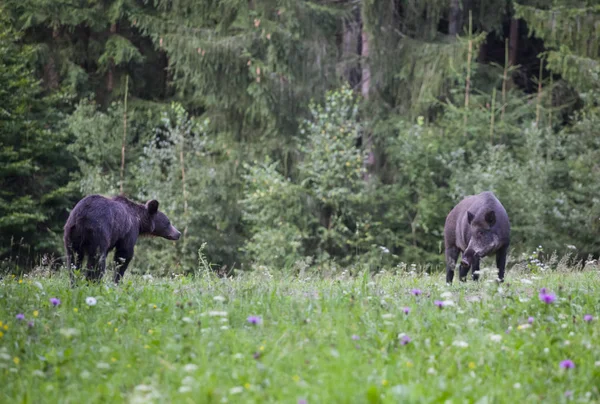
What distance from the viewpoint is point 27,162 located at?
25.7 meters

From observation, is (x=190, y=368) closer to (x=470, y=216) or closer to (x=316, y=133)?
(x=470, y=216)

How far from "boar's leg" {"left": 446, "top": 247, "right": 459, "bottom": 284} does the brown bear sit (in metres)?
4.62

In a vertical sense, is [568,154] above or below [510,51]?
below

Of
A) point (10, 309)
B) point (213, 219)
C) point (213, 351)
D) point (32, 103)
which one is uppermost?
point (213, 351)

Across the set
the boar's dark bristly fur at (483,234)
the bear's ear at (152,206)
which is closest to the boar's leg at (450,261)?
the boar's dark bristly fur at (483,234)

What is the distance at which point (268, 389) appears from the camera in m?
4.89

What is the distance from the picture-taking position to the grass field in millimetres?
4902

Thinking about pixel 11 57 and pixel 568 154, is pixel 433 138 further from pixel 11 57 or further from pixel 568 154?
pixel 11 57

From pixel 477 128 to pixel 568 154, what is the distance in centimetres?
303

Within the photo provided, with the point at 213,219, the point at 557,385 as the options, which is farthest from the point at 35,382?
the point at 213,219

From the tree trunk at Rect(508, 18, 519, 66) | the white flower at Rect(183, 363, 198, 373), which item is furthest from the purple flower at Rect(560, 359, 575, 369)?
the tree trunk at Rect(508, 18, 519, 66)

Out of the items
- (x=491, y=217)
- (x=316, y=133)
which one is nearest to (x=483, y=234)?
(x=491, y=217)

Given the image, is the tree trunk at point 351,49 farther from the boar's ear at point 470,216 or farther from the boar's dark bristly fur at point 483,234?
the boar's ear at point 470,216

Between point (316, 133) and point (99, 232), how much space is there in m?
17.4
